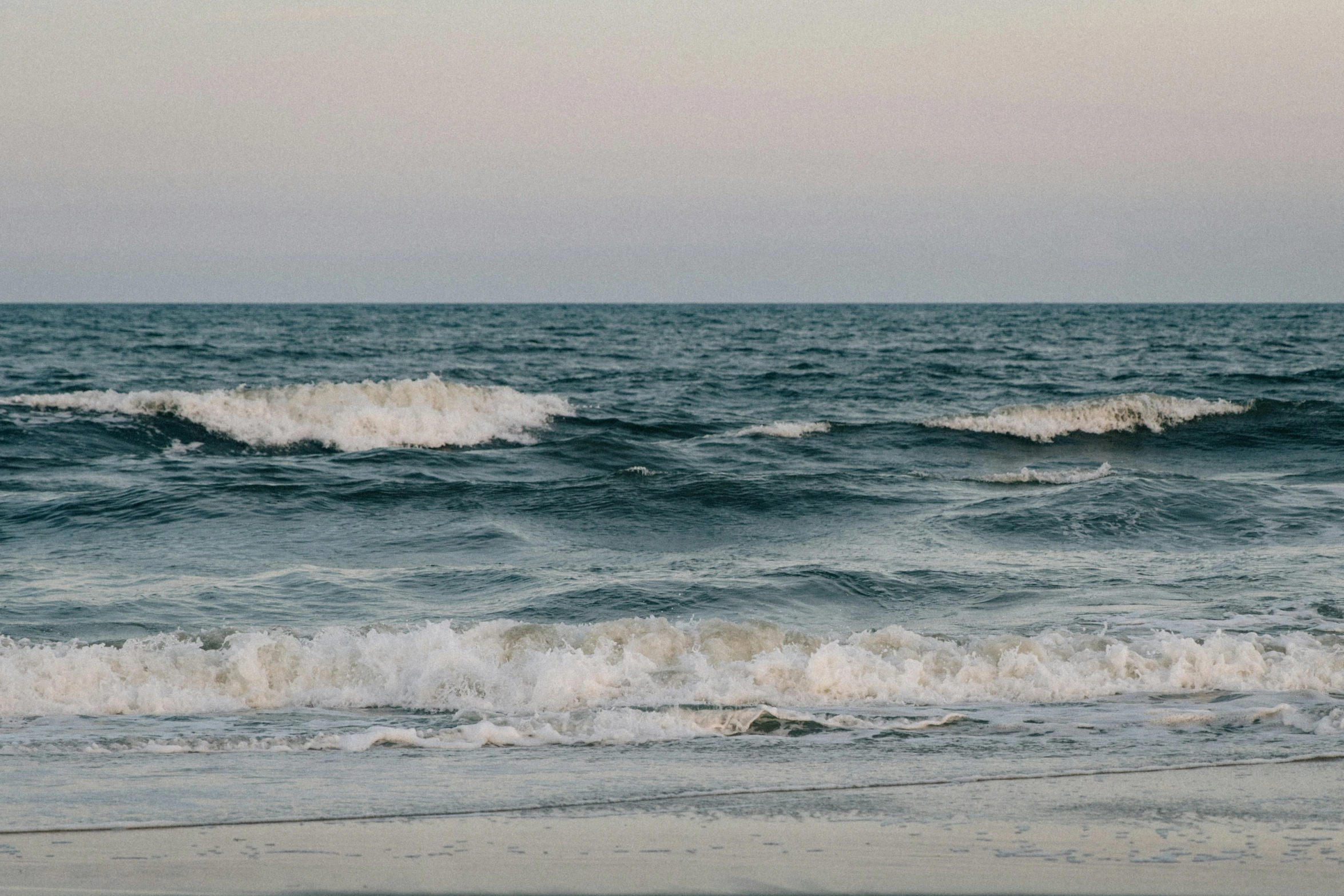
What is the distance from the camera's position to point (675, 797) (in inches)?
191

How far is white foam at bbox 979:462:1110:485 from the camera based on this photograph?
15359 mm

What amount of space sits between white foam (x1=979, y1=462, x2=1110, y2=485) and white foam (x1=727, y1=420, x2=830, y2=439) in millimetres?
3797

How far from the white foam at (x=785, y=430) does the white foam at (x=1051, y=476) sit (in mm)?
3797

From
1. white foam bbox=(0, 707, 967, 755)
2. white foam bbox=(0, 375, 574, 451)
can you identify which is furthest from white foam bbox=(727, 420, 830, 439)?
white foam bbox=(0, 707, 967, 755)

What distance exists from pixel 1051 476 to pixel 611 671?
33.4 feet

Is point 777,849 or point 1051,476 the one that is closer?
point 777,849

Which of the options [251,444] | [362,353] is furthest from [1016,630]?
[362,353]

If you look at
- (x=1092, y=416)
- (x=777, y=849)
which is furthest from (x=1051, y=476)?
(x=777, y=849)

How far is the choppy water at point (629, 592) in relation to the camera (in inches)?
221

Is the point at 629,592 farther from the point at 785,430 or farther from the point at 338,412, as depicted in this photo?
the point at 338,412

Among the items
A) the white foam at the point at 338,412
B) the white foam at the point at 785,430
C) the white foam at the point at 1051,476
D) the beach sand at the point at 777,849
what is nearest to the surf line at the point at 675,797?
the beach sand at the point at 777,849

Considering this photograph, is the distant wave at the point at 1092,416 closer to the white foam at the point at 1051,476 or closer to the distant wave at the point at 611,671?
the white foam at the point at 1051,476

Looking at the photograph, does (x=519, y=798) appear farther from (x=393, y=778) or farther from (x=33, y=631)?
(x=33, y=631)

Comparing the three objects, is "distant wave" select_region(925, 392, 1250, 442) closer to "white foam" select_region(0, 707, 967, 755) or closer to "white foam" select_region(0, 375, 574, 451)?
"white foam" select_region(0, 375, 574, 451)
